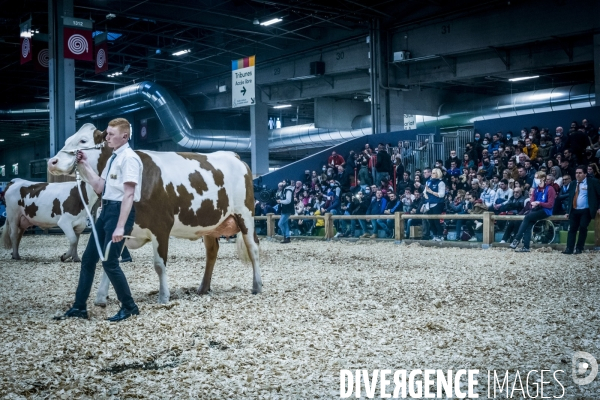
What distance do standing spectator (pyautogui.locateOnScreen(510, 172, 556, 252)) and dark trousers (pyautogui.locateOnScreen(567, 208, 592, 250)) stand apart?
865 millimetres

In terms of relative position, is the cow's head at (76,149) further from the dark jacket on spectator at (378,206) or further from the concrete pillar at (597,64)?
the concrete pillar at (597,64)

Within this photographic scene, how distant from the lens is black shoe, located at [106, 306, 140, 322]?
20.6 ft

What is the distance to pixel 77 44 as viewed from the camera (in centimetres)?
1931

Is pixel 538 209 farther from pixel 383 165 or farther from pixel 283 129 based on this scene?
pixel 283 129

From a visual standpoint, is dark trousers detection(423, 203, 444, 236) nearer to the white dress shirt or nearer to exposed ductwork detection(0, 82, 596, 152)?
exposed ductwork detection(0, 82, 596, 152)

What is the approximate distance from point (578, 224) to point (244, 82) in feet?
44.0

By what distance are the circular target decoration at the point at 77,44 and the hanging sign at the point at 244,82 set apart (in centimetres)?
579

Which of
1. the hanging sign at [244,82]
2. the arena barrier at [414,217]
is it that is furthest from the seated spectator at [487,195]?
the hanging sign at [244,82]

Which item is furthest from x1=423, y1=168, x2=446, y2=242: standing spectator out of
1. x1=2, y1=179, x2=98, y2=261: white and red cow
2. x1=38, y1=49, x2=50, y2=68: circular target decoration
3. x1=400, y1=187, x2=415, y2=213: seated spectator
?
x1=38, y1=49, x2=50, y2=68: circular target decoration

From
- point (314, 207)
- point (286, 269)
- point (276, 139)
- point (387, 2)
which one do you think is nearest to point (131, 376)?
point (286, 269)

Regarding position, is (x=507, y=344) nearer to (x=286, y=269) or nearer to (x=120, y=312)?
(x=120, y=312)

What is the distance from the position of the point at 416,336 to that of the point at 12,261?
36.8 ft

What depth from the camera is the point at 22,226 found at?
48.2ft

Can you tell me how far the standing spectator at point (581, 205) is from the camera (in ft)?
43.5
